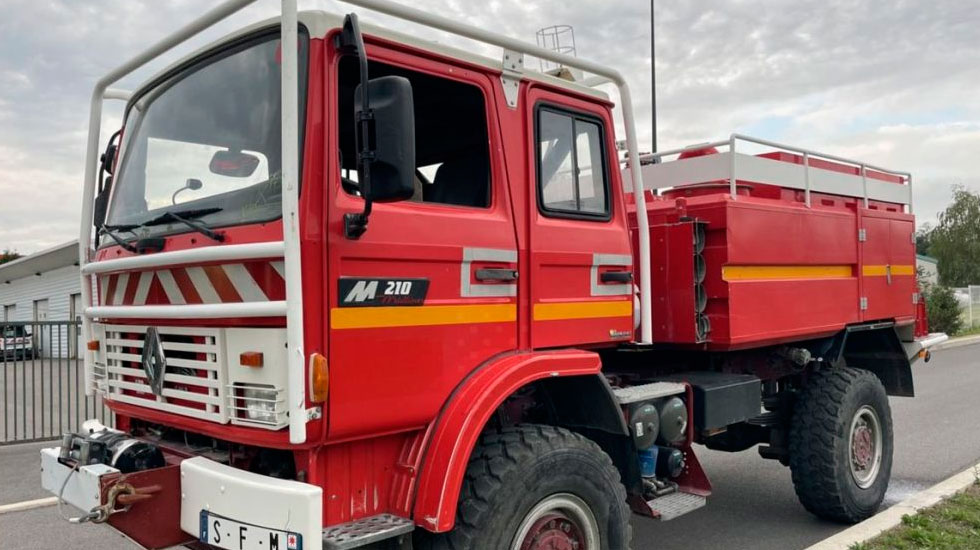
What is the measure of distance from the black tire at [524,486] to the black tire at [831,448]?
2.23 m

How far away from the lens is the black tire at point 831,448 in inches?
202

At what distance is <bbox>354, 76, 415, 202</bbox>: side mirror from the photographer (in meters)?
2.59

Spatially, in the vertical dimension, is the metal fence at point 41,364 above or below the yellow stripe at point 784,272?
below

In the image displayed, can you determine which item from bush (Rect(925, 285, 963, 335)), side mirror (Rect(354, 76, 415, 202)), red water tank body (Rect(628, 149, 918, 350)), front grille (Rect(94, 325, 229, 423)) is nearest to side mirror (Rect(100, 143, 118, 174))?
front grille (Rect(94, 325, 229, 423))

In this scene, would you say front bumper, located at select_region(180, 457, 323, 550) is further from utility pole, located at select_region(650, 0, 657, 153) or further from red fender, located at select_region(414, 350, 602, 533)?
utility pole, located at select_region(650, 0, 657, 153)

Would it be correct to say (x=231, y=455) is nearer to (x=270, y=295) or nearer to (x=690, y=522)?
(x=270, y=295)

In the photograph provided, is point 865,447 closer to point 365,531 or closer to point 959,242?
point 365,531

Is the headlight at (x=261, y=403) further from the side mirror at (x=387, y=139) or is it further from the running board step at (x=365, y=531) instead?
the side mirror at (x=387, y=139)

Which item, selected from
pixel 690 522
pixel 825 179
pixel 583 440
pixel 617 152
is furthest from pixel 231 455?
pixel 825 179

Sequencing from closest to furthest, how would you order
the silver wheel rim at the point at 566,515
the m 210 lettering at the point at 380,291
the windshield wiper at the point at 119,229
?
the m 210 lettering at the point at 380,291 → the silver wheel rim at the point at 566,515 → the windshield wiper at the point at 119,229

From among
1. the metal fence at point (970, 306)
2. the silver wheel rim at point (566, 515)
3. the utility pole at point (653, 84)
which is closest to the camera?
the silver wheel rim at point (566, 515)

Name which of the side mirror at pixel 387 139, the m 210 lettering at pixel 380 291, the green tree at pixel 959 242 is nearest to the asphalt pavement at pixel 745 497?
the m 210 lettering at pixel 380 291

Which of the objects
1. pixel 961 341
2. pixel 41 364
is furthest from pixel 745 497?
pixel 961 341

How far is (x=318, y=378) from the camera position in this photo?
263cm
